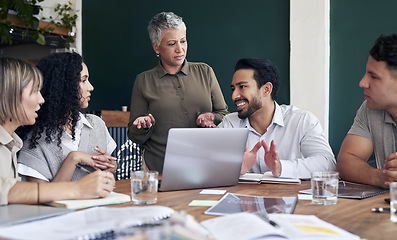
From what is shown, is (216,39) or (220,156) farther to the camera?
(216,39)

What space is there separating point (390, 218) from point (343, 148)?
2.90 ft

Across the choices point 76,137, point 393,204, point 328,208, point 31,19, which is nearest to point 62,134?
point 76,137

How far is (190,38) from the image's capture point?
4508 millimetres

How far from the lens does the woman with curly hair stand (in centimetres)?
179

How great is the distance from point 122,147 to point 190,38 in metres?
1.35

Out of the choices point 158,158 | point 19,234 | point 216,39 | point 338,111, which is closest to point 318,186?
point 19,234

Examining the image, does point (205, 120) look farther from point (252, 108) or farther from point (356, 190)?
point (356, 190)

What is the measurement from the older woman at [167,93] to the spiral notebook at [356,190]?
104 centimetres

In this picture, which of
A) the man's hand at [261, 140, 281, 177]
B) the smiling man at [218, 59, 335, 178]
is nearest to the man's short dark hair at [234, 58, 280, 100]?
the smiling man at [218, 59, 335, 178]

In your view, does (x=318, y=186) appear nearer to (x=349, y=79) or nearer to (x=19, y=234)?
(x=19, y=234)

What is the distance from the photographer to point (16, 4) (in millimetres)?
4840

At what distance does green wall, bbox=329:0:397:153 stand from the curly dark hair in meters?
2.33

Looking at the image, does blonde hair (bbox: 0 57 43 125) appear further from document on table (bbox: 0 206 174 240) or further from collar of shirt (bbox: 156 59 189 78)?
collar of shirt (bbox: 156 59 189 78)

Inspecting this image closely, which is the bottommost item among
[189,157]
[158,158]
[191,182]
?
[158,158]
